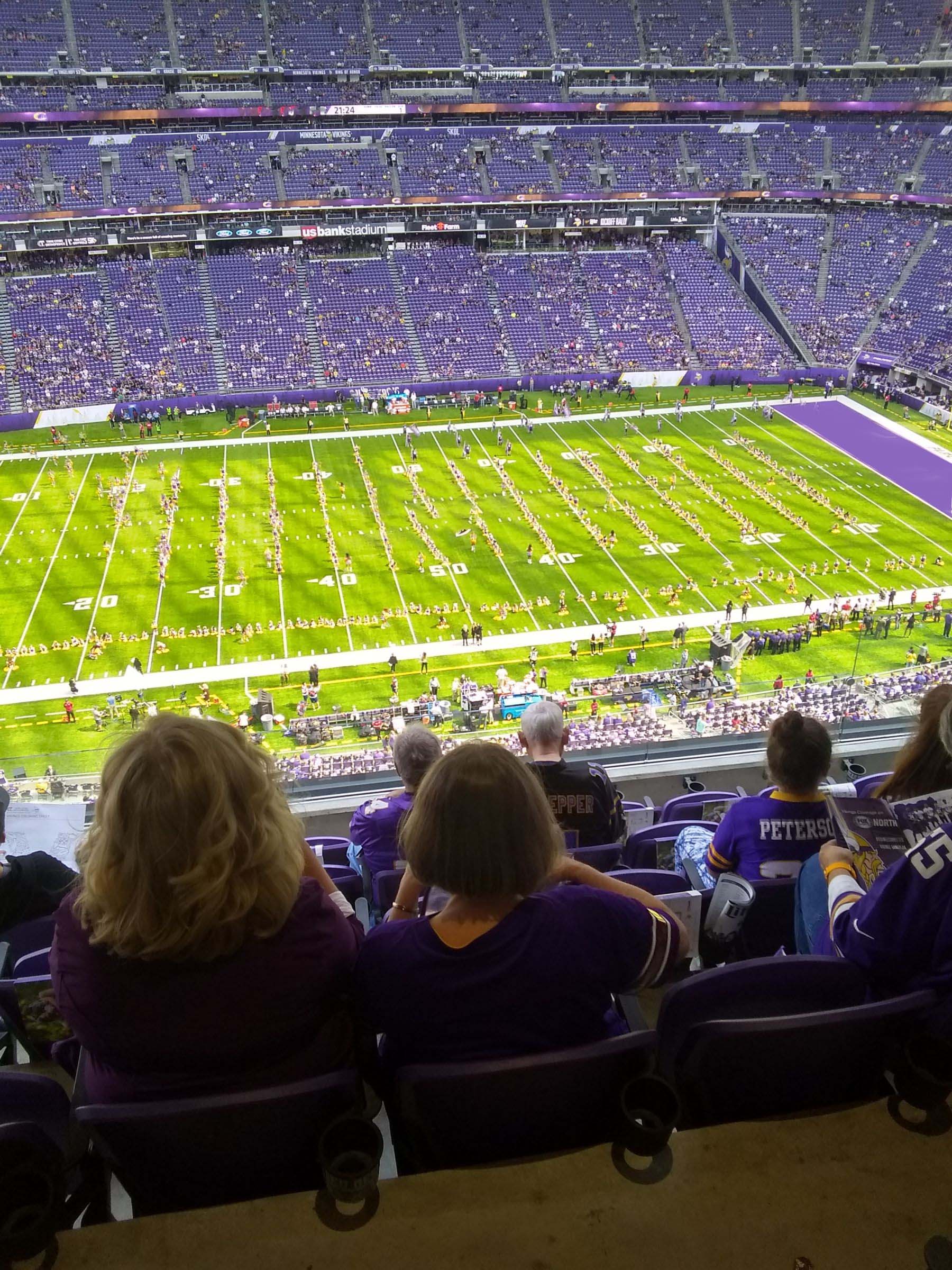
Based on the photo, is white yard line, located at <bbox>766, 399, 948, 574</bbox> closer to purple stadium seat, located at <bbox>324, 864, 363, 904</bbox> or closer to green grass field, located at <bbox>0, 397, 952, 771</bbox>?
green grass field, located at <bbox>0, 397, 952, 771</bbox>

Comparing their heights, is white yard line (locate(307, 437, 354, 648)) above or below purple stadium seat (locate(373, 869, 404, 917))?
below

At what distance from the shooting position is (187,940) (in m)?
2.13

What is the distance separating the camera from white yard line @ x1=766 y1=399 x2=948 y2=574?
28.3 metres

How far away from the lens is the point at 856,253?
49938 millimetres

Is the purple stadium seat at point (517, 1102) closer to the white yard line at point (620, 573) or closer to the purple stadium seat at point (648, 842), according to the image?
the purple stadium seat at point (648, 842)

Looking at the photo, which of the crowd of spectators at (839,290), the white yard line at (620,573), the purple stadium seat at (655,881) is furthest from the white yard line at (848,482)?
the purple stadium seat at (655,881)

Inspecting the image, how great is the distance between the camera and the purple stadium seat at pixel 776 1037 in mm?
2225

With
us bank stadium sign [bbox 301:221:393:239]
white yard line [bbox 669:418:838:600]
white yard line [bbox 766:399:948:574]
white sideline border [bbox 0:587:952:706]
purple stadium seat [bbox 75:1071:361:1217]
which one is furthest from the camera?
us bank stadium sign [bbox 301:221:393:239]

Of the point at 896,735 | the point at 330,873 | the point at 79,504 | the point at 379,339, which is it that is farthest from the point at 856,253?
the point at 330,873

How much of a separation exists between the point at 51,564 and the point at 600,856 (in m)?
25.5

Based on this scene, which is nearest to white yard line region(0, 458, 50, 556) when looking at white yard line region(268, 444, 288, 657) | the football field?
the football field

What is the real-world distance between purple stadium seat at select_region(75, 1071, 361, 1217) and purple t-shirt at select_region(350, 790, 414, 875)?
2.67 metres

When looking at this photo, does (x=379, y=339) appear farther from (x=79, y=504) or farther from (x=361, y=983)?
(x=361, y=983)

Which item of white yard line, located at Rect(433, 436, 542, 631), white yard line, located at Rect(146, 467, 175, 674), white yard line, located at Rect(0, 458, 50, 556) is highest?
white yard line, located at Rect(0, 458, 50, 556)
